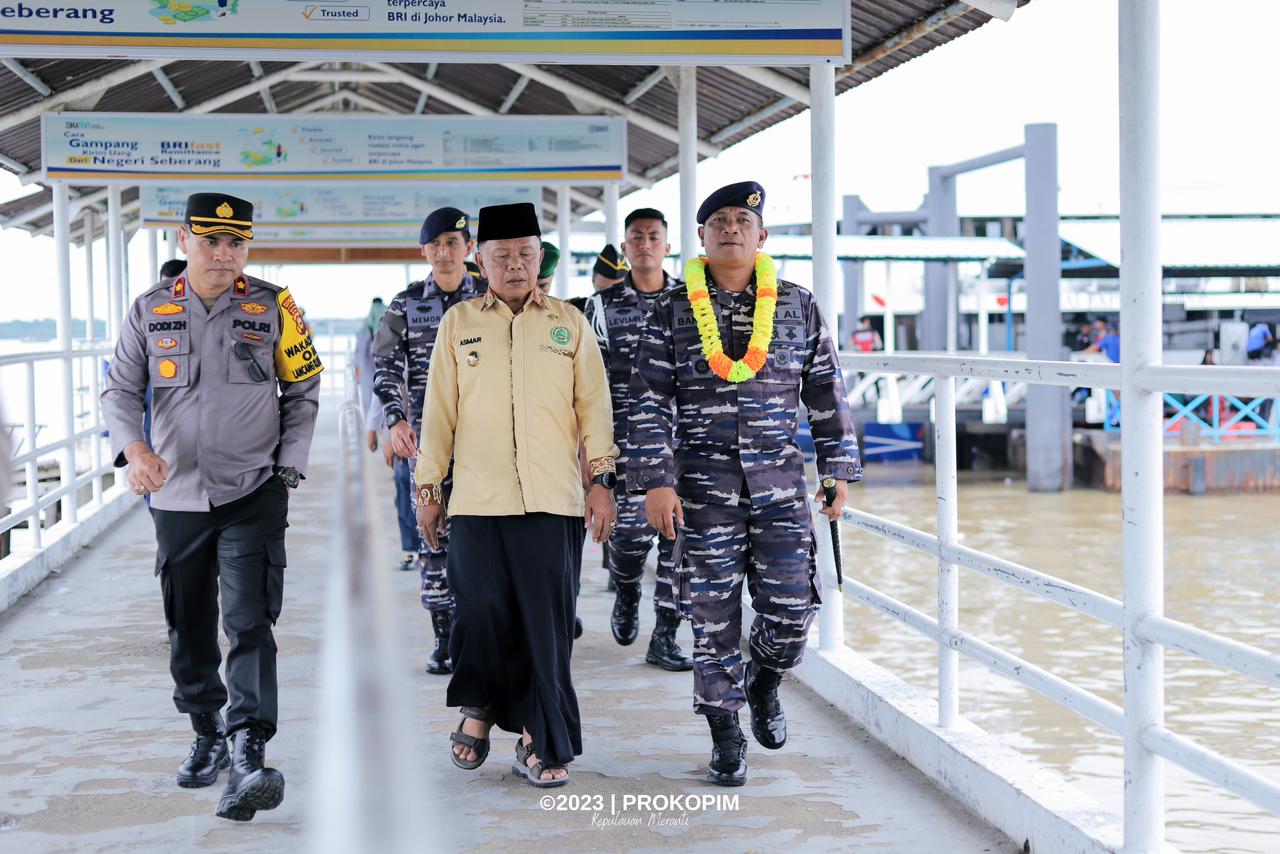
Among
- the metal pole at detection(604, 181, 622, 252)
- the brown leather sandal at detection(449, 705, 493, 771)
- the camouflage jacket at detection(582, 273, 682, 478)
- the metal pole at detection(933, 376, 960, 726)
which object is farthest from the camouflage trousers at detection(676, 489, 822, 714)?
the metal pole at detection(604, 181, 622, 252)

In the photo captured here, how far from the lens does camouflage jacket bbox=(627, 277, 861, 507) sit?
13.2 ft

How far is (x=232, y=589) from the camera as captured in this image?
13.4 feet

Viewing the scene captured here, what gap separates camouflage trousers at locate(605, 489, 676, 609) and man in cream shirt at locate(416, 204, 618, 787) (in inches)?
56.5

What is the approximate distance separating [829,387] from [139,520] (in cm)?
828

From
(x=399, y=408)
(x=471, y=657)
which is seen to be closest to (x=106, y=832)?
(x=471, y=657)

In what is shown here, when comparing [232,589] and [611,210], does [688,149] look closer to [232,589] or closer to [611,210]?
[611,210]

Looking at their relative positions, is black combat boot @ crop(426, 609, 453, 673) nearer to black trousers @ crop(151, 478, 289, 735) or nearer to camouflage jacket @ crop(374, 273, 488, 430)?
camouflage jacket @ crop(374, 273, 488, 430)

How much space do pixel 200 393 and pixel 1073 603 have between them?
2.41 metres

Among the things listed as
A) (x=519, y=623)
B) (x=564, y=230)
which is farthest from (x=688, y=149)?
(x=564, y=230)

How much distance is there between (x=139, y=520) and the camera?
1111cm

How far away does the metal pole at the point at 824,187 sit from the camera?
5.95m

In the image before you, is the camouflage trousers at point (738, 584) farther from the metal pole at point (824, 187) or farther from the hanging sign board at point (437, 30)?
the hanging sign board at point (437, 30)

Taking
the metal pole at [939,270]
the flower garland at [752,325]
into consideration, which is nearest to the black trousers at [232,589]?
the flower garland at [752,325]

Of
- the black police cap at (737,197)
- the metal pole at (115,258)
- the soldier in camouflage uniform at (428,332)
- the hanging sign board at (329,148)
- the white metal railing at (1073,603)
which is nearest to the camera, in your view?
the white metal railing at (1073,603)
